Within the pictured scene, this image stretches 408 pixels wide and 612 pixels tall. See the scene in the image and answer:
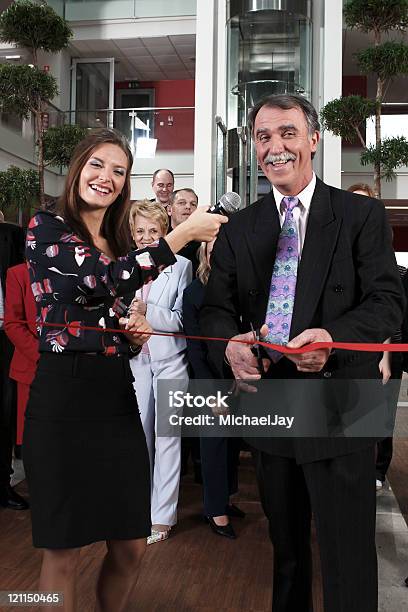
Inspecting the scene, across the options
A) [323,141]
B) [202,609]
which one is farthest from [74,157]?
[323,141]

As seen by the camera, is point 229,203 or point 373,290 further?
point 229,203

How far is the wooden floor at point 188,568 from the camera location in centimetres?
242

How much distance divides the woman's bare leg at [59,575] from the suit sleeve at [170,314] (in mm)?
1563

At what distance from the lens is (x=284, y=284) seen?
1626 mm

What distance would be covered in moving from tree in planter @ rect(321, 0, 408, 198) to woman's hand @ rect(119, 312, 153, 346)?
4.89 metres

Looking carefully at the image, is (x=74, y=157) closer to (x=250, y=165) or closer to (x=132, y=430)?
(x=132, y=430)

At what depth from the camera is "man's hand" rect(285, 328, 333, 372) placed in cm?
146

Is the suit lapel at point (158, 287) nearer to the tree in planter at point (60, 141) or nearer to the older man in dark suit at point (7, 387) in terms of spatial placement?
the older man in dark suit at point (7, 387)

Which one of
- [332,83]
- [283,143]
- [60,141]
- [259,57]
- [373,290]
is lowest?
[373,290]

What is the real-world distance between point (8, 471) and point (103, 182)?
6.92 ft

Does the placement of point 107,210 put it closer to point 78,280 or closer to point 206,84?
point 78,280

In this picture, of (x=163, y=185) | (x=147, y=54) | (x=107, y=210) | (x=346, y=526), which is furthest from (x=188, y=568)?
(x=147, y=54)

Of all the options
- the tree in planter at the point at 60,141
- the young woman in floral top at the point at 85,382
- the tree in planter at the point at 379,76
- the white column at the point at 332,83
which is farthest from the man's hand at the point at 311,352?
the white column at the point at 332,83

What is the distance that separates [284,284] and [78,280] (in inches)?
18.7
